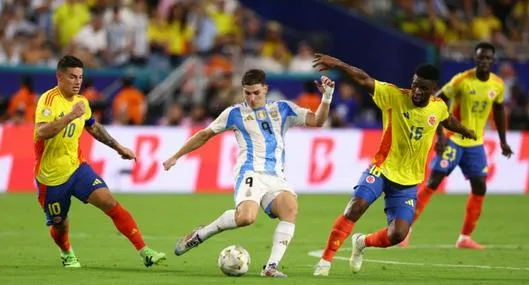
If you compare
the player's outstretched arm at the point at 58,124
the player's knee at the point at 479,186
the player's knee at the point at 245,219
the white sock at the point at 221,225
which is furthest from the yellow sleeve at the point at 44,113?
the player's knee at the point at 479,186

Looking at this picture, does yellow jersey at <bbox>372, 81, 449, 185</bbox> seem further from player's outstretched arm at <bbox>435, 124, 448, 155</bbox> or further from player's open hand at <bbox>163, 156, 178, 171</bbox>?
player's outstretched arm at <bbox>435, 124, 448, 155</bbox>

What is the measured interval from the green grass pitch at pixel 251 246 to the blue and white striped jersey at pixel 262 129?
114 centimetres

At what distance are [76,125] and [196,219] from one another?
678 centimetres

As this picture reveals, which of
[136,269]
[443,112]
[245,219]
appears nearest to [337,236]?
[245,219]

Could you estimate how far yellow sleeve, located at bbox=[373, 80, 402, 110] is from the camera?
13.3m

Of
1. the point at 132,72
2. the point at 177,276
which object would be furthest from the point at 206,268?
the point at 132,72

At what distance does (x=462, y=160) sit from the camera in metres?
16.9

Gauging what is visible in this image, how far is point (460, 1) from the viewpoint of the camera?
33.7m

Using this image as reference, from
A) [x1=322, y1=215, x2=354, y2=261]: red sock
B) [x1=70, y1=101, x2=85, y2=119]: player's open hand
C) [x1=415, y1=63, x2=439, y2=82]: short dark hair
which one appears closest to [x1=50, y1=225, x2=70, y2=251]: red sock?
[x1=70, y1=101, x2=85, y2=119]: player's open hand

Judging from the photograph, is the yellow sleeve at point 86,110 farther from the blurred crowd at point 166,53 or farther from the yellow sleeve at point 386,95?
the blurred crowd at point 166,53

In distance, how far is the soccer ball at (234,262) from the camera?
497 inches

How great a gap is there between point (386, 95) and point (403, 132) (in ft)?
1.43

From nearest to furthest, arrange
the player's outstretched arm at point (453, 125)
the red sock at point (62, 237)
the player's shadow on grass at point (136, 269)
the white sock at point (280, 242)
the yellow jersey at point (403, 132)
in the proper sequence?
1. the white sock at point (280, 242)
2. the player's shadow on grass at point (136, 269)
3. the yellow jersey at point (403, 132)
4. the red sock at point (62, 237)
5. the player's outstretched arm at point (453, 125)

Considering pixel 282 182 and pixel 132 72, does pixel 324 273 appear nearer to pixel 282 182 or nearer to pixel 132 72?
pixel 282 182
